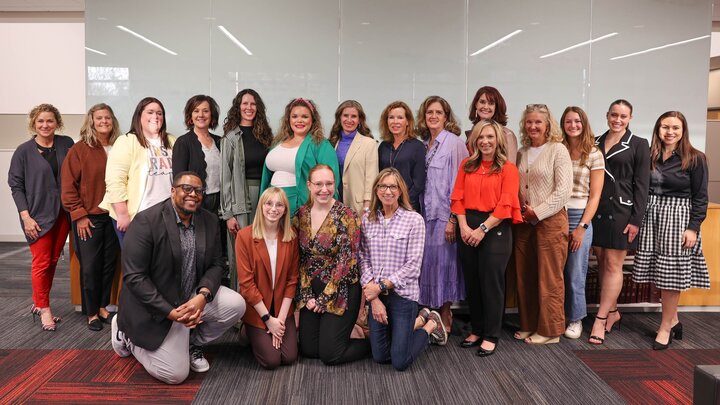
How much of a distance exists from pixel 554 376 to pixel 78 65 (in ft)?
19.6

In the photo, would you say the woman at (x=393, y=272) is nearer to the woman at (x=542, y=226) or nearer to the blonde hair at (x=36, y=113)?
the woman at (x=542, y=226)

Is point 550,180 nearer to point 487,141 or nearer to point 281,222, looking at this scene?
point 487,141

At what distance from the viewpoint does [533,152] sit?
352 cm

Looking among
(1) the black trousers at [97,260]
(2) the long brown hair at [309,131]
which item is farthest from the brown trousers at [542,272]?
(1) the black trousers at [97,260]

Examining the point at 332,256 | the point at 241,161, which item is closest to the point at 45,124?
the point at 241,161

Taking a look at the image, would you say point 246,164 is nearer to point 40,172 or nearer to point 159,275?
point 159,275

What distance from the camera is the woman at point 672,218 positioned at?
137 inches

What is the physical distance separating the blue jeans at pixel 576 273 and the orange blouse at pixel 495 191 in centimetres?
54

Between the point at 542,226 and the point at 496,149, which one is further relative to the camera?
the point at 542,226

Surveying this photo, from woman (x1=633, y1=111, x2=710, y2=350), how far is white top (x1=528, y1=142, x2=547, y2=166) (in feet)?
2.50

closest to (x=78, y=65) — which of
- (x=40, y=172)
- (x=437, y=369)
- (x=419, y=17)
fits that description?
(x=40, y=172)

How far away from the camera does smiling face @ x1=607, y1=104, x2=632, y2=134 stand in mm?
3529

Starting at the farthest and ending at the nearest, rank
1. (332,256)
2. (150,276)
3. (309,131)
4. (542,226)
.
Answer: (309,131) → (542,226) → (332,256) → (150,276)

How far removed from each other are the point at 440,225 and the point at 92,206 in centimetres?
229
